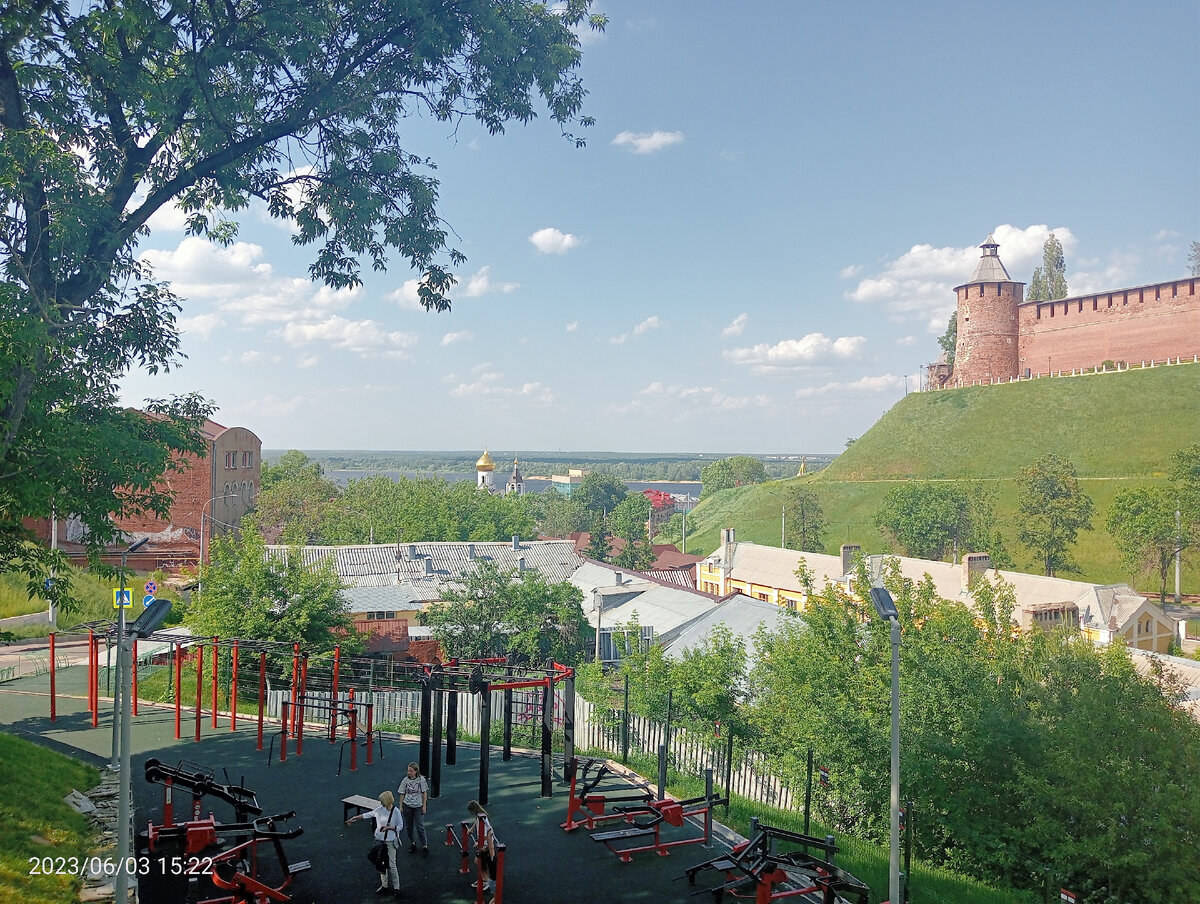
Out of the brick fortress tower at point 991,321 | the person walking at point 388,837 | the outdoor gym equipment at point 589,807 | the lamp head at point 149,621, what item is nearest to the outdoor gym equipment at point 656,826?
the outdoor gym equipment at point 589,807

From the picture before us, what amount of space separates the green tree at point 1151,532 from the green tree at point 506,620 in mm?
39090

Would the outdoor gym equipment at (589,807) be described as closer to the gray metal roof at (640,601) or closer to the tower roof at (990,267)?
the gray metal roof at (640,601)

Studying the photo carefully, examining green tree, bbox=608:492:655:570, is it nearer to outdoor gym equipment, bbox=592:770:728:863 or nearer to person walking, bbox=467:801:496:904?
outdoor gym equipment, bbox=592:770:728:863

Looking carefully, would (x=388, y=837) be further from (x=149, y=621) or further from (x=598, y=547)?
(x=598, y=547)

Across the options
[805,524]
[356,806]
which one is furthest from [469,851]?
[805,524]

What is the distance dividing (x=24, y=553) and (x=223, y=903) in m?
6.11

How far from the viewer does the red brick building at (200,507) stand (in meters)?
50.2

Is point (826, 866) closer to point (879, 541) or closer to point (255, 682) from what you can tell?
point (255, 682)

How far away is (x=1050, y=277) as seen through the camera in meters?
111

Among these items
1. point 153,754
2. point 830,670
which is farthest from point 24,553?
point 830,670

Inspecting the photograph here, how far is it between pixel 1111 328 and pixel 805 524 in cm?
4892

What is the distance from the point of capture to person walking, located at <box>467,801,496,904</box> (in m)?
10.5

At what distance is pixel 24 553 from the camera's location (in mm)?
12430

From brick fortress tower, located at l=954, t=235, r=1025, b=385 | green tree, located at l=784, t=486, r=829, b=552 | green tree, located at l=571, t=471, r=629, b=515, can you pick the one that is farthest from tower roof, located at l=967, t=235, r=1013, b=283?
green tree, located at l=571, t=471, r=629, b=515
